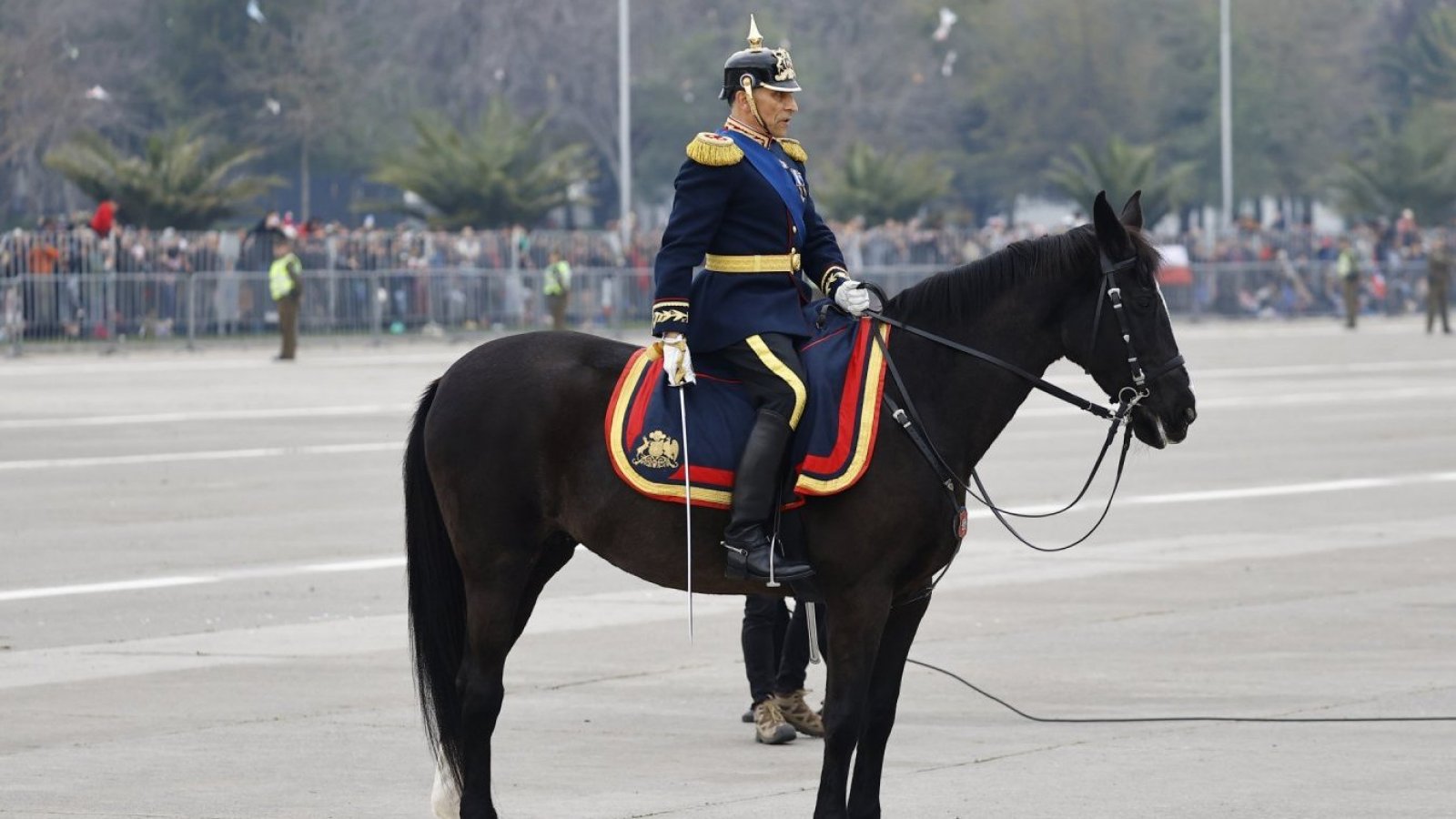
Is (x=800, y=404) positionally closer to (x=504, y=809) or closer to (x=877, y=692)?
(x=877, y=692)

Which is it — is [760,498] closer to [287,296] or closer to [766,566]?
[766,566]

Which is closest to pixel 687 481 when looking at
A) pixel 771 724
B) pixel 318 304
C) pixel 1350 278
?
pixel 771 724

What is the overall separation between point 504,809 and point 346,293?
109ft

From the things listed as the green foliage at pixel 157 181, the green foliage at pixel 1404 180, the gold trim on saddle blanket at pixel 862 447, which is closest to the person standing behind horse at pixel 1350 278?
the green foliage at pixel 1404 180

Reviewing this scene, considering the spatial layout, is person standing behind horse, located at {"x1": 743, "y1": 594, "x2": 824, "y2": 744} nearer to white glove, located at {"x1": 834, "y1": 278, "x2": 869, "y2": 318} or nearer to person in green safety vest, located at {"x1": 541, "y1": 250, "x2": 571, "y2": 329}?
white glove, located at {"x1": 834, "y1": 278, "x2": 869, "y2": 318}

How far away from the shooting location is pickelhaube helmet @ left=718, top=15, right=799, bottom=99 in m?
7.46

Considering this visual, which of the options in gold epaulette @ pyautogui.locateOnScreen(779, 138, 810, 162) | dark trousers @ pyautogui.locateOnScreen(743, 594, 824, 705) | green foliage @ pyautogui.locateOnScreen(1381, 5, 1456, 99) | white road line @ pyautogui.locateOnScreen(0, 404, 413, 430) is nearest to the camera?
gold epaulette @ pyautogui.locateOnScreen(779, 138, 810, 162)

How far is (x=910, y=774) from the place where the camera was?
8.29 m

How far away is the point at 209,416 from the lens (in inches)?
1011

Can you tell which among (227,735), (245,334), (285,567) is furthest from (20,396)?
(227,735)

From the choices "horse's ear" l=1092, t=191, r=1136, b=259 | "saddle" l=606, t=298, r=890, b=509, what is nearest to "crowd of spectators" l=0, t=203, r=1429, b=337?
"saddle" l=606, t=298, r=890, b=509

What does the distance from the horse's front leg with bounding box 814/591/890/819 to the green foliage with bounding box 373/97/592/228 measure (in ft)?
136

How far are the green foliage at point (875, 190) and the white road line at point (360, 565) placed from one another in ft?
115

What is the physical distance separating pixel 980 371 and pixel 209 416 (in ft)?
63.4
